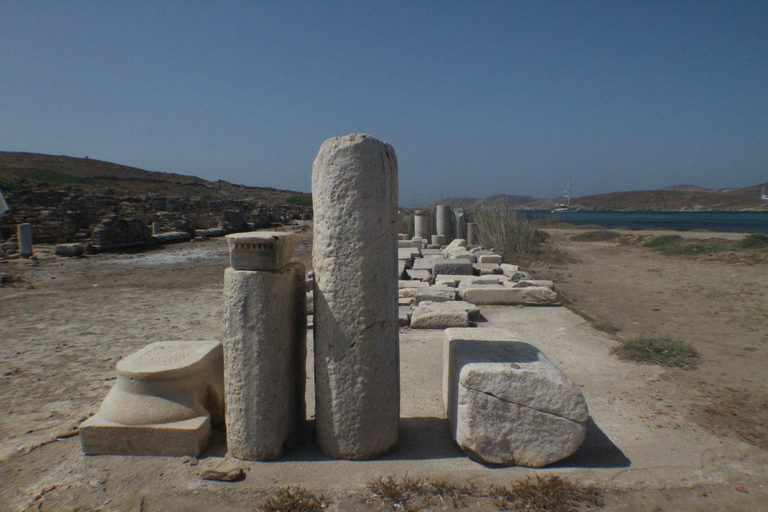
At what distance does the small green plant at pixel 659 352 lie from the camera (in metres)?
4.50

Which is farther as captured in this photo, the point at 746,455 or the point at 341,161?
the point at 746,455

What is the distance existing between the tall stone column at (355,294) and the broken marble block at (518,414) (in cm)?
47

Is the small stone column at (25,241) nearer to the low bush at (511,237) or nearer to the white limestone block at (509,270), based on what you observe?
the white limestone block at (509,270)

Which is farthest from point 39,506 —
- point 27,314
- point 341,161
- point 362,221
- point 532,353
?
point 27,314

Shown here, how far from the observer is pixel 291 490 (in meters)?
2.45

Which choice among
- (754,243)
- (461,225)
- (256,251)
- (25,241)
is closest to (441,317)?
(256,251)

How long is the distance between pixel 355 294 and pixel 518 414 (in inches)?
45.1

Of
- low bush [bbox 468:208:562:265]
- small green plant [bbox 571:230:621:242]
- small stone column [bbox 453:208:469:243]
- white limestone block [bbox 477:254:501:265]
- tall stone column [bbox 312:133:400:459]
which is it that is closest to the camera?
tall stone column [bbox 312:133:400:459]

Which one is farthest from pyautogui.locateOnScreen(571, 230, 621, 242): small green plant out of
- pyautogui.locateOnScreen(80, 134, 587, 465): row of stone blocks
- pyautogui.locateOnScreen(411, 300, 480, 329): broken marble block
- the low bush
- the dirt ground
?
pyautogui.locateOnScreen(80, 134, 587, 465): row of stone blocks

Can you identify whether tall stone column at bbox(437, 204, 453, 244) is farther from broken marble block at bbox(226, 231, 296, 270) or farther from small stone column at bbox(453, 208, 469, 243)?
broken marble block at bbox(226, 231, 296, 270)

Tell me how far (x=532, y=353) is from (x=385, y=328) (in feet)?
3.29

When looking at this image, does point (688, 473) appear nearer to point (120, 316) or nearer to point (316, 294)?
point (316, 294)

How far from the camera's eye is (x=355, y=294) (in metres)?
2.59

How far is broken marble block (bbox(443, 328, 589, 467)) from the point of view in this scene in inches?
103
